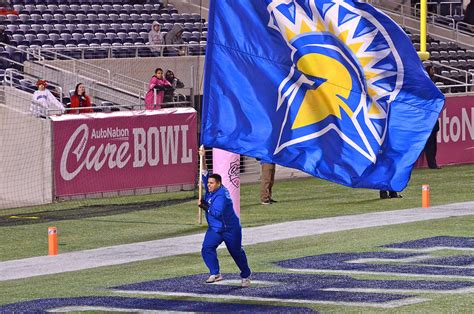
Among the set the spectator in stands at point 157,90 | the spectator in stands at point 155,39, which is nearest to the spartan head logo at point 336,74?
the spectator in stands at point 157,90

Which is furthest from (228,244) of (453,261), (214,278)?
(453,261)

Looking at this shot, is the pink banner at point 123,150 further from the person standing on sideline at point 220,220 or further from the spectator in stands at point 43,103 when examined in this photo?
the person standing on sideline at point 220,220

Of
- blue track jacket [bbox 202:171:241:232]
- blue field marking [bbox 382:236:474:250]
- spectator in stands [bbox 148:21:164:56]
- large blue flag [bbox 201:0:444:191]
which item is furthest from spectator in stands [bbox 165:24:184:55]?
large blue flag [bbox 201:0:444:191]

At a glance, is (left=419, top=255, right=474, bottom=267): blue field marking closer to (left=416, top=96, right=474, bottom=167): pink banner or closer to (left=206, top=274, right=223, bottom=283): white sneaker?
(left=206, top=274, right=223, bottom=283): white sneaker

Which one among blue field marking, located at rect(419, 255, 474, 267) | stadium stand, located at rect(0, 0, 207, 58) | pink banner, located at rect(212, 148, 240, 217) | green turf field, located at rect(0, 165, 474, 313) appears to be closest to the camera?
green turf field, located at rect(0, 165, 474, 313)

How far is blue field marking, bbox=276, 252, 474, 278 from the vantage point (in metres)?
18.5

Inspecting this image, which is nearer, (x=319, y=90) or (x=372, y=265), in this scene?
(x=319, y=90)

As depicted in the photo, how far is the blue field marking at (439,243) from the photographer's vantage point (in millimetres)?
21141

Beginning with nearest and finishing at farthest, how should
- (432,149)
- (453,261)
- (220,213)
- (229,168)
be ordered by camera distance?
(220,213) → (453,261) → (229,168) → (432,149)

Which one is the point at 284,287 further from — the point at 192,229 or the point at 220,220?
the point at 192,229

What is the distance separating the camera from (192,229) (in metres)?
24.2

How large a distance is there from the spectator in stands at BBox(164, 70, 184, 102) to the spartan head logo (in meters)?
16.4

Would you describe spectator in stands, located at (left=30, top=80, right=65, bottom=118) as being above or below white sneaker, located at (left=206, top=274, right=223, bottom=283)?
above

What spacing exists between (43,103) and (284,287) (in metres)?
12.5
